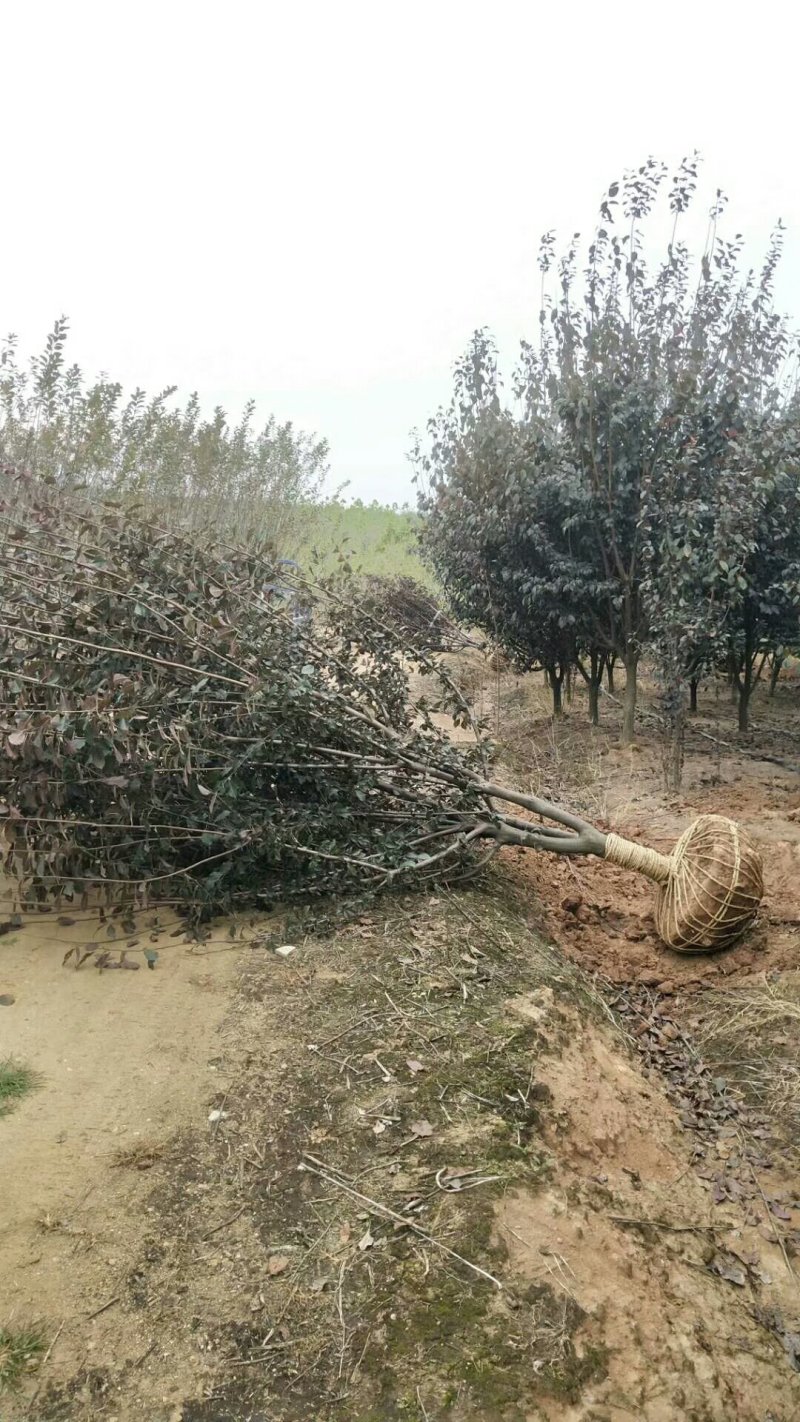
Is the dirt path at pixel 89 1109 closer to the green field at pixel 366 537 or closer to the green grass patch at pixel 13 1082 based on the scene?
the green grass patch at pixel 13 1082

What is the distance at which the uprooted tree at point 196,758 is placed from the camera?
427 centimetres

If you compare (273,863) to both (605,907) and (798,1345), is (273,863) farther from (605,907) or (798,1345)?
(798,1345)

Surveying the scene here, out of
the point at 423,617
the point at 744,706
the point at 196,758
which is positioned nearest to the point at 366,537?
the point at 423,617

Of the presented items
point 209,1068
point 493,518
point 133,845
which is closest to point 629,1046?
point 209,1068

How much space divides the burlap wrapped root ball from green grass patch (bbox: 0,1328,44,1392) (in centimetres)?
337

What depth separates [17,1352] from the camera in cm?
227

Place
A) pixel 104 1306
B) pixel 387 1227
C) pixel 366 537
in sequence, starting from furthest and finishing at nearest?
pixel 366 537 < pixel 387 1227 < pixel 104 1306

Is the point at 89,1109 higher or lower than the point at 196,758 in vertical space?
lower

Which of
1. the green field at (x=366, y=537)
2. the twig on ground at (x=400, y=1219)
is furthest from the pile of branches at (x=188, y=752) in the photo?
the green field at (x=366, y=537)

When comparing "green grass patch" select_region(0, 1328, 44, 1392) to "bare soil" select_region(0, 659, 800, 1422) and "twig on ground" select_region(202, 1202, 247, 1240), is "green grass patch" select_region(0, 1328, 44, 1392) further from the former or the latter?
"twig on ground" select_region(202, 1202, 247, 1240)

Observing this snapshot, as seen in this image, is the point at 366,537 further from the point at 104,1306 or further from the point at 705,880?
the point at 104,1306

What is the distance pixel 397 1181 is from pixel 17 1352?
1.10 m

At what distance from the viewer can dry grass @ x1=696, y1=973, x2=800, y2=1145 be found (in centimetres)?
375

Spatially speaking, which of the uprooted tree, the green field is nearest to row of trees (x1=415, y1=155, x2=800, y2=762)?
the uprooted tree
